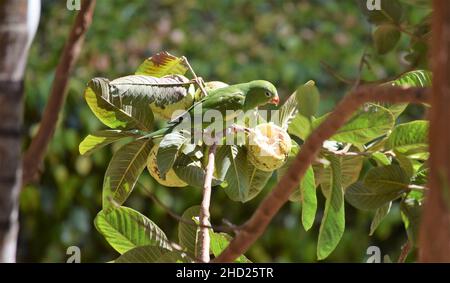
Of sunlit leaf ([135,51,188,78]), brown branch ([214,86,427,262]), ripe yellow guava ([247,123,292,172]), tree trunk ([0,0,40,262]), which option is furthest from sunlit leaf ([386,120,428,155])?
tree trunk ([0,0,40,262])

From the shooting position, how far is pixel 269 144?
68 centimetres

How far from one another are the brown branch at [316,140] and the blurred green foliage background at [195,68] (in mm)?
1402

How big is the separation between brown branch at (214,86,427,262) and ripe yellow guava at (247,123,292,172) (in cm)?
23

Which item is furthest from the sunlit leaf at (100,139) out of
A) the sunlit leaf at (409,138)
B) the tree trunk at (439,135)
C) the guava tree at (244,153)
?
the tree trunk at (439,135)

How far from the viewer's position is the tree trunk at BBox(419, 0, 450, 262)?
0.29 m

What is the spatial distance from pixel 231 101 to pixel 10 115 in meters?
0.34

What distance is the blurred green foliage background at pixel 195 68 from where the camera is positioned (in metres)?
2.23

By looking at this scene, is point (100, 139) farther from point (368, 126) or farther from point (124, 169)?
point (368, 126)

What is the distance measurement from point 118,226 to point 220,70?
1.92 metres

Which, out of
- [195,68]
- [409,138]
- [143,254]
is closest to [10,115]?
[143,254]

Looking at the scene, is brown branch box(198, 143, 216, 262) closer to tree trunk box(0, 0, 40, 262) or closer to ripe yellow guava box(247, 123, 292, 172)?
ripe yellow guava box(247, 123, 292, 172)

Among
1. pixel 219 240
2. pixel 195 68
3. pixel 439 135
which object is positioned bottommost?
pixel 219 240

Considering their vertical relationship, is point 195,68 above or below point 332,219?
above
